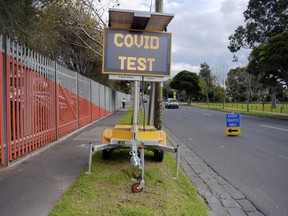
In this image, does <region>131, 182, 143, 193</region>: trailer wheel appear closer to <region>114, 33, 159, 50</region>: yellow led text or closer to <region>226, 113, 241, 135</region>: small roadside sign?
<region>114, 33, 159, 50</region>: yellow led text

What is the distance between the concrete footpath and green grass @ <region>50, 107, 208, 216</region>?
237 millimetres

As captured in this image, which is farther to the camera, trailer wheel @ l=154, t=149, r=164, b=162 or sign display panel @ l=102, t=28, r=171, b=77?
trailer wheel @ l=154, t=149, r=164, b=162

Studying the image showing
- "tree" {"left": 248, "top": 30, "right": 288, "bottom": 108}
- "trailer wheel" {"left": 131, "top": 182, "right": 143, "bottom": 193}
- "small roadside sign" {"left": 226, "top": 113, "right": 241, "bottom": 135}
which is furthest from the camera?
"tree" {"left": 248, "top": 30, "right": 288, "bottom": 108}

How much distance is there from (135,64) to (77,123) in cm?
805

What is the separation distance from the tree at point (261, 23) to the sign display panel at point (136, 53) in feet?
93.3

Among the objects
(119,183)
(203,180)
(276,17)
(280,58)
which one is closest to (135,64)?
(119,183)

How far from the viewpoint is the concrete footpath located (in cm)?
423

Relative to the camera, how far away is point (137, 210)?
3.93 m

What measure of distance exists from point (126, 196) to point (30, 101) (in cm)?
410

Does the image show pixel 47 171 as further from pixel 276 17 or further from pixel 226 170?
pixel 276 17

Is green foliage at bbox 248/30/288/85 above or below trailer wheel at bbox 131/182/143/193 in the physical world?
above

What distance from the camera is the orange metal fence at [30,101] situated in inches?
236

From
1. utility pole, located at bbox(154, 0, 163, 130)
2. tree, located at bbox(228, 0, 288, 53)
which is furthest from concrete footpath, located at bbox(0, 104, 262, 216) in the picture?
tree, located at bbox(228, 0, 288, 53)

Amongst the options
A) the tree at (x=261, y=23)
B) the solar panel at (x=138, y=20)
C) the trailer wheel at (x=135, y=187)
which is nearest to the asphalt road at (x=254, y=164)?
the trailer wheel at (x=135, y=187)
